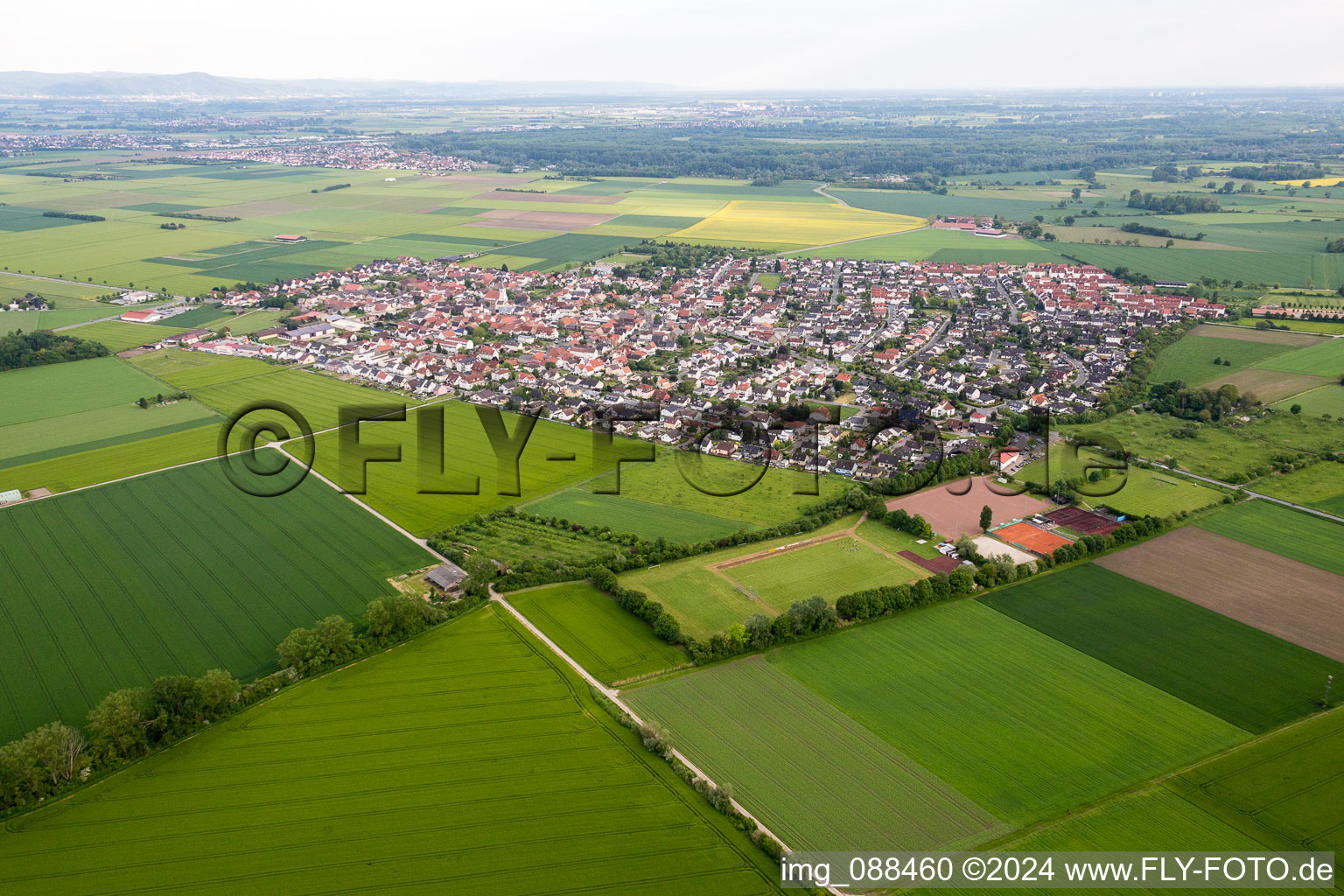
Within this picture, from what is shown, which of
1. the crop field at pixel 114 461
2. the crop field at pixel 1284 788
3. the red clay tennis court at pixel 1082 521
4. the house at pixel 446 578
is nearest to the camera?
the crop field at pixel 1284 788

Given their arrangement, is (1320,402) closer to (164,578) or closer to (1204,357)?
(1204,357)

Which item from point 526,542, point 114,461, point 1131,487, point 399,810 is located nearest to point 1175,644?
point 1131,487

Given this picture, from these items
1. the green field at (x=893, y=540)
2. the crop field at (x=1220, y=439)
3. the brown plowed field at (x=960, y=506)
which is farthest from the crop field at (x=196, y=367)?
the crop field at (x=1220, y=439)

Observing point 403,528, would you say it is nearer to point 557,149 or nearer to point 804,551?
point 804,551

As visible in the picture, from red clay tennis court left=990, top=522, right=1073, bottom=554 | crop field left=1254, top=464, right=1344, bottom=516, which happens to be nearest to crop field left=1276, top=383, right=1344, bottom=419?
crop field left=1254, top=464, right=1344, bottom=516

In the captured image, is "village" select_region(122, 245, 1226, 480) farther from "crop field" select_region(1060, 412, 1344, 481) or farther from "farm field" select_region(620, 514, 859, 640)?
"farm field" select_region(620, 514, 859, 640)

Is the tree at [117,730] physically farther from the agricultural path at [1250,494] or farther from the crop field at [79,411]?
the agricultural path at [1250,494]

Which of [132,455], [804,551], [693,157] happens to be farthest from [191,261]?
[693,157]
